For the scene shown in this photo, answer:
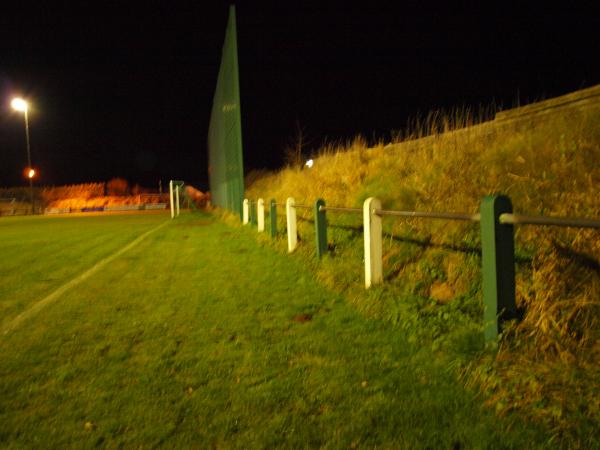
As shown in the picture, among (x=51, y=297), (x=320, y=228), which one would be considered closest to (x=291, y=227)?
(x=320, y=228)

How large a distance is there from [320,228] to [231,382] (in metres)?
3.73

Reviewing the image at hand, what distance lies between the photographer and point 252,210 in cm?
1355

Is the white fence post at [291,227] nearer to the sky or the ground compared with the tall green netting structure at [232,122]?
nearer to the ground

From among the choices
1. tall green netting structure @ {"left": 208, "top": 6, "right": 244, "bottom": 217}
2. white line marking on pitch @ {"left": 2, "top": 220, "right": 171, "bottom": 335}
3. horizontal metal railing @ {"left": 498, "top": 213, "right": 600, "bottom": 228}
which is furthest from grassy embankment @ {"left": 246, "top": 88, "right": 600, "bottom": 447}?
tall green netting structure @ {"left": 208, "top": 6, "right": 244, "bottom": 217}

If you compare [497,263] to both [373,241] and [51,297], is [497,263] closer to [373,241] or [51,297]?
[373,241]

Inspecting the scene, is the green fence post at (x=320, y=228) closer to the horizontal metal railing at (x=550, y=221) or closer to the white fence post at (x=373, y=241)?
the white fence post at (x=373, y=241)

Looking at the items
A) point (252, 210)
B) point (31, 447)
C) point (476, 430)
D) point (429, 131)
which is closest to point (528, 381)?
point (476, 430)

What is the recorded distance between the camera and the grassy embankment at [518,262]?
2.36 metres

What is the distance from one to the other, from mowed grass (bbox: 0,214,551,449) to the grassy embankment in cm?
21

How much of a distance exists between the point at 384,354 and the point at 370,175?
A: 14.7 feet

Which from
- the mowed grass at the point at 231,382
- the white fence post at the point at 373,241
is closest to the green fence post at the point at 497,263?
the mowed grass at the point at 231,382

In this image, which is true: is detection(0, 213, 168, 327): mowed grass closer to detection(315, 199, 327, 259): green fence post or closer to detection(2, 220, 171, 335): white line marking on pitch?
detection(2, 220, 171, 335): white line marking on pitch

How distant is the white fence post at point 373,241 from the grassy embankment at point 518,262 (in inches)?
6.5

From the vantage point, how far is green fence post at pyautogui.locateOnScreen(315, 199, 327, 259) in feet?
20.7
